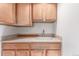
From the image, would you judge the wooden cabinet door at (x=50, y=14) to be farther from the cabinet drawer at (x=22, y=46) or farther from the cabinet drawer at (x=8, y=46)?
the cabinet drawer at (x=8, y=46)

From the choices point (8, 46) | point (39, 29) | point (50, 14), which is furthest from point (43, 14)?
point (8, 46)

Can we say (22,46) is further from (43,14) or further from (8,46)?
(43,14)

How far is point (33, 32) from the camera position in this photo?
1739mm

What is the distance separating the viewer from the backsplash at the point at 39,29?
1.66m

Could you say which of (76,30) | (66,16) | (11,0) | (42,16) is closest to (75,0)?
(11,0)

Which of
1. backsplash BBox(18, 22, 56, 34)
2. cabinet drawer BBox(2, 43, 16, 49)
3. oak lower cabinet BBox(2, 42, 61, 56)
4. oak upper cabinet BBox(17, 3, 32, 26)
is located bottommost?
oak lower cabinet BBox(2, 42, 61, 56)

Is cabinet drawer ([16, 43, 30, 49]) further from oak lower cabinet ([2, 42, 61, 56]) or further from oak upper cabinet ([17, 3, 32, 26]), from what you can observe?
oak upper cabinet ([17, 3, 32, 26])

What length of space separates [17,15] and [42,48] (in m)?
0.54

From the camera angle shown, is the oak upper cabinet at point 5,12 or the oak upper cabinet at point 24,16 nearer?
the oak upper cabinet at point 5,12

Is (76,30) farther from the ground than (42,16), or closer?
closer

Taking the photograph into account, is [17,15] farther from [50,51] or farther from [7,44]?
[50,51]

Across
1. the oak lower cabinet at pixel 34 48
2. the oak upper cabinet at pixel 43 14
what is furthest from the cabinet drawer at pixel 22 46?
the oak upper cabinet at pixel 43 14

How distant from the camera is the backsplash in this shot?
1659mm

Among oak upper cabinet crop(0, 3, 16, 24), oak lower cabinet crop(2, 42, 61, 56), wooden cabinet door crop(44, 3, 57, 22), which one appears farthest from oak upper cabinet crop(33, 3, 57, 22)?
oak upper cabinet crop(0, 3, 16, 24)
